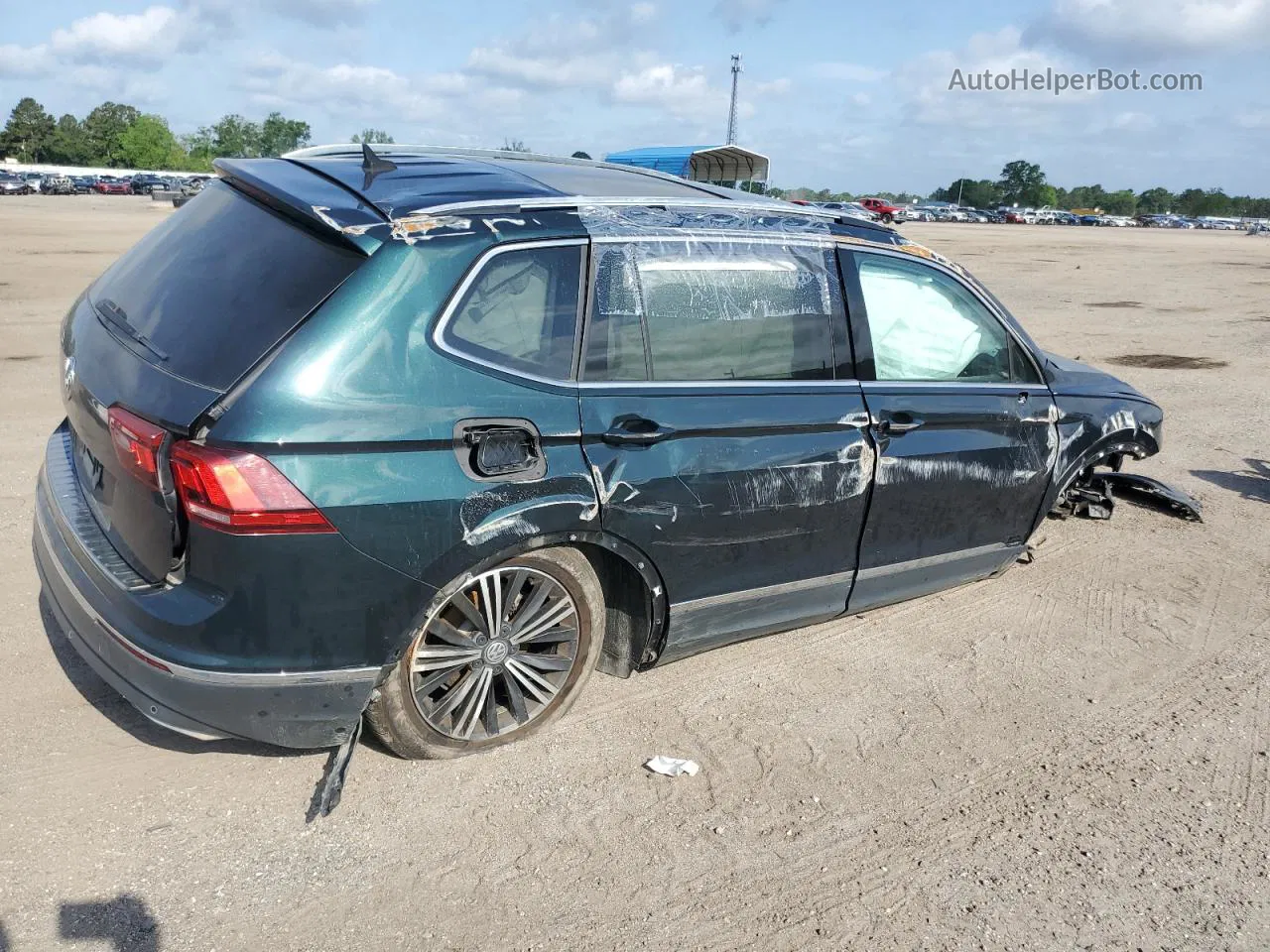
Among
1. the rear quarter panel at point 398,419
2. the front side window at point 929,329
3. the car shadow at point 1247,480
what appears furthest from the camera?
the car shadow at point 1247,480

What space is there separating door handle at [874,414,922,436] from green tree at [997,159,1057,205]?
142235 mm

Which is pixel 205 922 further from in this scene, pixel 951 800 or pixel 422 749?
pixel 951 800

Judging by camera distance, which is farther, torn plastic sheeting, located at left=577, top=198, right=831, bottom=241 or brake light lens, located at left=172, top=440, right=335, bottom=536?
torn plastic sheeting, located at left=577, top=198, right=831, bottom=241

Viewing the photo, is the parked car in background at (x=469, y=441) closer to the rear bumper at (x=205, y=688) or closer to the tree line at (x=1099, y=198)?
the rear bumper at (x=205, y=688)

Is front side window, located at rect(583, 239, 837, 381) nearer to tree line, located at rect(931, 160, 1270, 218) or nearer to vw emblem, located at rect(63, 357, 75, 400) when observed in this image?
vw emblem, located at rect(63, 357, 75, 400)

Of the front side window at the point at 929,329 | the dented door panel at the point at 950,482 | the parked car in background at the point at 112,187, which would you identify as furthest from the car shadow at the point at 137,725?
the parked car in background at the point at 112,187

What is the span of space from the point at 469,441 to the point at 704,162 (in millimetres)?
29893

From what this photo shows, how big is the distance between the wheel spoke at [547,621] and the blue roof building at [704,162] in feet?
84.4

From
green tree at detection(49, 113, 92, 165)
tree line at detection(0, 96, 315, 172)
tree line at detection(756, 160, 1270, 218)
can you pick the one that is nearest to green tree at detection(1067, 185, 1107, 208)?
tree line at detection(756, 160, 1270, 218)

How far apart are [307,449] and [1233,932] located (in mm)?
2929

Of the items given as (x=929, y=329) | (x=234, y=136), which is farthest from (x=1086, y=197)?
(x=929, y=329)

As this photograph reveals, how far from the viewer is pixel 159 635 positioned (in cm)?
274

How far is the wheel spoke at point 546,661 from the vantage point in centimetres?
330

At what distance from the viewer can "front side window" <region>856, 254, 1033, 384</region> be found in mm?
3990
